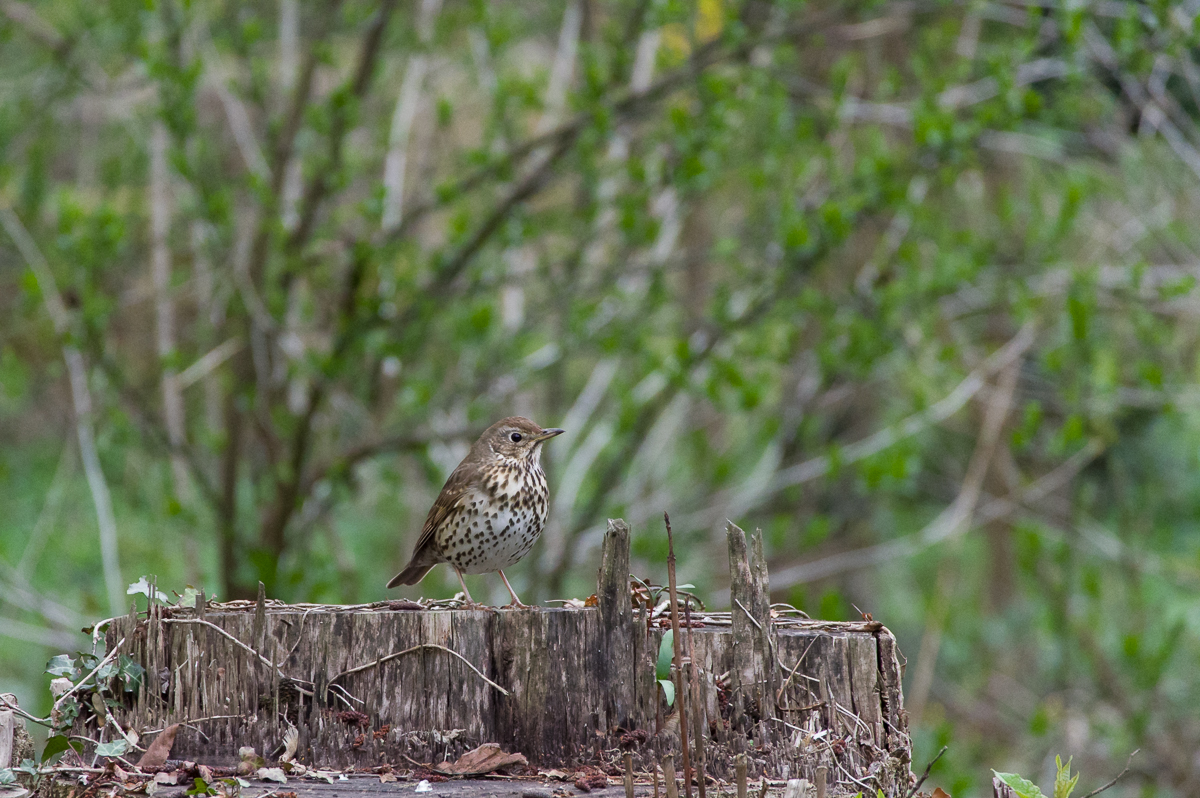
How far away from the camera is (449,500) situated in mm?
4055

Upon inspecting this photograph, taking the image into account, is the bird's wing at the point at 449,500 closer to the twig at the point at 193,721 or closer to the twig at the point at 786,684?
the twig at the point at 193,721

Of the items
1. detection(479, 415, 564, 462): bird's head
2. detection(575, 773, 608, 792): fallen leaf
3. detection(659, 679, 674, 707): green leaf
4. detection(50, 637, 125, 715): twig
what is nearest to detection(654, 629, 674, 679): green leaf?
detection(659, 679, 674, 707): green leaf

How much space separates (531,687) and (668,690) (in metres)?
0.28

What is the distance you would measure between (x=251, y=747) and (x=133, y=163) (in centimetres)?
556

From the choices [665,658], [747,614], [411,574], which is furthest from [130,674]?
[411,574]

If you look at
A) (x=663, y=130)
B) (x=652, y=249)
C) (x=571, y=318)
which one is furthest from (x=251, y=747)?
(x=652, y=249)

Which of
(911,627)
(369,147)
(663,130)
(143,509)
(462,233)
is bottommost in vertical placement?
(911,627)

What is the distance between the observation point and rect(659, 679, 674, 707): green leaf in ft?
7.52

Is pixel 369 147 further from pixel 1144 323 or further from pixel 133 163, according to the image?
pixel 1144 323

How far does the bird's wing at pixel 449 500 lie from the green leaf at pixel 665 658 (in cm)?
168

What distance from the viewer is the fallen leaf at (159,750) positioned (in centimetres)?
223

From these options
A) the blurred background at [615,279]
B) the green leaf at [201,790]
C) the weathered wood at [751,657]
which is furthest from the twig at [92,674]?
the blurred background at [615,279]

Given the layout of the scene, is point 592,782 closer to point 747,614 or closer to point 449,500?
point 747,614

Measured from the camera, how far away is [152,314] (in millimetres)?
10555
